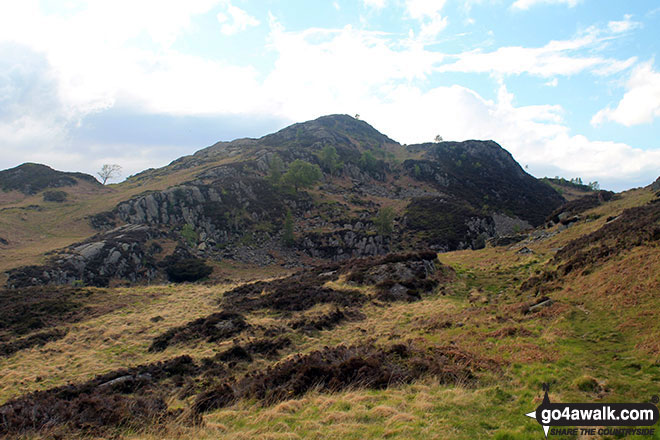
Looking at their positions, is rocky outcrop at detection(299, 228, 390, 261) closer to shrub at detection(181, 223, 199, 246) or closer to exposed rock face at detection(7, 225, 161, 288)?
shrub at detection(181, 223, 199, 246)

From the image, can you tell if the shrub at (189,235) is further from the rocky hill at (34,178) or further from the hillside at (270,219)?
the rocky hill at (34,178)

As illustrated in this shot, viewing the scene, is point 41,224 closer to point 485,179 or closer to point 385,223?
point 385,223

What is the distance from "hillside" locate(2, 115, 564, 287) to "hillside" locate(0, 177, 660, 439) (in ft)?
48.0

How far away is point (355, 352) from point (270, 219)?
5982 cm

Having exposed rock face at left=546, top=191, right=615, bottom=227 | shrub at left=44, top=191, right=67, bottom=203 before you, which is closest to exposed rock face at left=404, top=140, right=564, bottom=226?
exposed rock face at left=546, top=191, right=615, bottom=227

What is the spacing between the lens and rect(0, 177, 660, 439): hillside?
837cm

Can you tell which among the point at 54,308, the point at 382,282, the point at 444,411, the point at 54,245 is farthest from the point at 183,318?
the point at 54,245

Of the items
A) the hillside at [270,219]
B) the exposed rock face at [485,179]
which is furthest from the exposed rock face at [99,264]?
the exposed rock face at [485,179]

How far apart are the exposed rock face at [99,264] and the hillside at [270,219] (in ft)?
0.39

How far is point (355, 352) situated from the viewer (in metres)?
13.6

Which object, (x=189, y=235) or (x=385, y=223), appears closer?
(x=189, y=235)

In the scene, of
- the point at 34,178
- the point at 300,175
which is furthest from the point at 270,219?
the point at 34,178

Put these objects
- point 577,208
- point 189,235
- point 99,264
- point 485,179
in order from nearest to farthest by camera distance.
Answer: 1. point 99,264
2. point 577,208
3. point 189,235
4. point 485,179

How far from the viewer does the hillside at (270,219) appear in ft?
153
